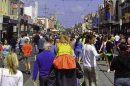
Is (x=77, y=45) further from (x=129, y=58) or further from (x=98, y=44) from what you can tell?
(x=129, y=58)

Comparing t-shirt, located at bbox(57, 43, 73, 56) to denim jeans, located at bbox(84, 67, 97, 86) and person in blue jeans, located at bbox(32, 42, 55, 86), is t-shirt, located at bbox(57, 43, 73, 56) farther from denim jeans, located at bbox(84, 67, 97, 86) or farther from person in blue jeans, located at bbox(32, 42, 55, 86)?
denim jeans, located at bbox(84, 67, 97, 86)

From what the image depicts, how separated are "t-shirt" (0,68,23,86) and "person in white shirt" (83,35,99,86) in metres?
4.99

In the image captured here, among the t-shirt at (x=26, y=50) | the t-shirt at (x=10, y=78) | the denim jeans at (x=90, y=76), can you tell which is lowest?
the denim jeans at (x=90, y=76)

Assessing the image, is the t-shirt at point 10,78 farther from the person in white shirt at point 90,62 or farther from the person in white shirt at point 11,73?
the person in white shirt at point 90,62

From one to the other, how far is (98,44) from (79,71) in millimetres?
23443

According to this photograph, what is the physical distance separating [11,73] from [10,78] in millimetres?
87

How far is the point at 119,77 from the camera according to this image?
31.6 ft

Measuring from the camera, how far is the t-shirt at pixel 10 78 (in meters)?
7.86

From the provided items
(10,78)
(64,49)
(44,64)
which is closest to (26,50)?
(44,64)

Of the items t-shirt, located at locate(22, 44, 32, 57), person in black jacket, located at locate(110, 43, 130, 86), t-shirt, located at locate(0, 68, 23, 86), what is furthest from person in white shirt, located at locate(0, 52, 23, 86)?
t-shirt, located at locate(22, 44, 32, 57)

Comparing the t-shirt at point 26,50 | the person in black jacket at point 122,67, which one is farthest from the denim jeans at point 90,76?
the t-shirt at point 26,50

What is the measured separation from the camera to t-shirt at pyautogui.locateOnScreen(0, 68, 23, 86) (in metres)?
7.86

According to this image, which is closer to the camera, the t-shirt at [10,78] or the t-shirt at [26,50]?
the t-shirt at [10,78]

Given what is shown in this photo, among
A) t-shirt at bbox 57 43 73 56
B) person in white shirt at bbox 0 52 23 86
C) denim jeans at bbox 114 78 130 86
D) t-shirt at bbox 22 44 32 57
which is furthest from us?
t-shirt at bbox 22 44 32 57
